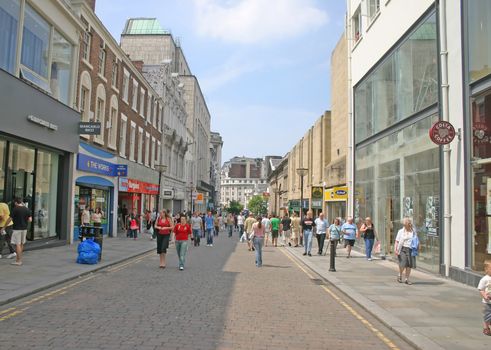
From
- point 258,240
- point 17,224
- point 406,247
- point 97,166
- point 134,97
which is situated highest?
point 134,97

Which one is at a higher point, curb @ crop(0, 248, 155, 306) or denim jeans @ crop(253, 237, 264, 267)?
denim jeans @ crop(253, 237, 264, 267)

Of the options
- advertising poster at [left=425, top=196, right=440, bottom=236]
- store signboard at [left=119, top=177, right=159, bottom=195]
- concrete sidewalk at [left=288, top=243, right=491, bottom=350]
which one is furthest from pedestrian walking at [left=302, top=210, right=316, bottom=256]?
store signboard at [left=119, top=177, right=159, bottom=195]

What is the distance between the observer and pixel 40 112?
53.1ft

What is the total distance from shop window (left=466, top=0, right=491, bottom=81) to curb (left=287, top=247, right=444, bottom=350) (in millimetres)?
5683

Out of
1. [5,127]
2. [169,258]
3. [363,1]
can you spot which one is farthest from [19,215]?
[363,1]

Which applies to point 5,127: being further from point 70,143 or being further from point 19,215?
point 70,143

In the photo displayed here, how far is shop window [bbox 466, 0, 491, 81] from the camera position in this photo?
1064 centimetres

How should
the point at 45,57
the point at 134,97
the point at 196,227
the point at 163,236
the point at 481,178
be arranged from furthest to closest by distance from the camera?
the point at 134,97
the point at 196,227
the point at 45,57
the point at 163,236
the point at 481,178

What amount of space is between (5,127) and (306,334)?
36.8 ft

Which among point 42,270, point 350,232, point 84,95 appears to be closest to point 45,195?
point 84,95

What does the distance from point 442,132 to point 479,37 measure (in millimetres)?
2307

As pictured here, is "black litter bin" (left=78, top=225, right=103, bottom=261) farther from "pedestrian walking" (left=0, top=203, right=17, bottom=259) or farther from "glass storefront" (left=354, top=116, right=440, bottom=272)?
"glass storefront" (left=354, top=116, right=440, bottom=272)

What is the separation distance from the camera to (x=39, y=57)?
16.4m

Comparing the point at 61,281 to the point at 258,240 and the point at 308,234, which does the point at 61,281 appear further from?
the point at 308,234
